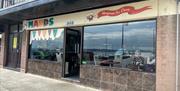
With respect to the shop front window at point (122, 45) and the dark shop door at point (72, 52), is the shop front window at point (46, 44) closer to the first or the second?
the dark shop door at point (72, 52)

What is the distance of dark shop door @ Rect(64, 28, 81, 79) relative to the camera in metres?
10.7

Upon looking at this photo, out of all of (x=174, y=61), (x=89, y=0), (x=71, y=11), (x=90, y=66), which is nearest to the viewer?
(x=174, y=61)

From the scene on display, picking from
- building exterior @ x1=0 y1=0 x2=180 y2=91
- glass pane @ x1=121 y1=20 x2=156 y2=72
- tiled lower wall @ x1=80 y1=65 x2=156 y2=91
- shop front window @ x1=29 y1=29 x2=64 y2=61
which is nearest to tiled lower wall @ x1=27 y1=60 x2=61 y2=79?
building exterior @ x1=0 y1=0 x2=180 y2=91

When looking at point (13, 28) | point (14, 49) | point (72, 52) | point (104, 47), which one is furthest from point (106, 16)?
point (13, 28)

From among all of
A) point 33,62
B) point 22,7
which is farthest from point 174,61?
point 33,62

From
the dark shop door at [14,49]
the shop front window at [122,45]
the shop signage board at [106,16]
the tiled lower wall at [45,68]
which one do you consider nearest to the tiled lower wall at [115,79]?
the shop front window at [122,45]

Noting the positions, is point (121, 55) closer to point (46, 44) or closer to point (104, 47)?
point (104, 47)

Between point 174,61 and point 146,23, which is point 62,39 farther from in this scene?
point 174,61

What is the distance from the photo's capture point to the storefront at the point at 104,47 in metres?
7.43

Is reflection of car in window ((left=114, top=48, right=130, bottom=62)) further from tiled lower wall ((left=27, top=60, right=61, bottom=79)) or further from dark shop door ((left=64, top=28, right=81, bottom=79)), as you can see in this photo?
tiled lower wall ((left=27, top=60, right=61, bottom=79))

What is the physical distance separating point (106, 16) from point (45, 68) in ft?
14.6

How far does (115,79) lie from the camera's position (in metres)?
8.19

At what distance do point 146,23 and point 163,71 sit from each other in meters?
1.65

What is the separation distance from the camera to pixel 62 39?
1073 cm
